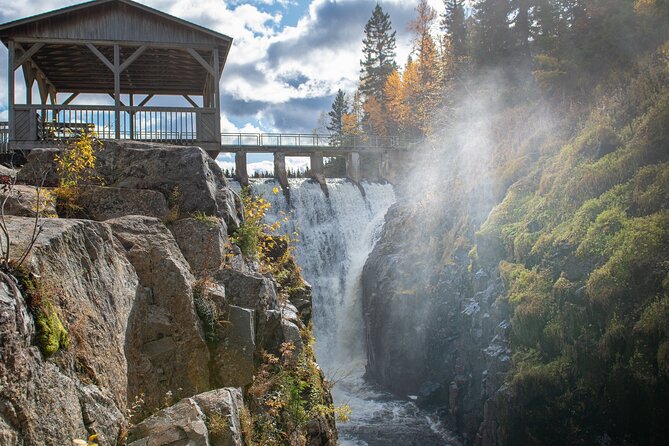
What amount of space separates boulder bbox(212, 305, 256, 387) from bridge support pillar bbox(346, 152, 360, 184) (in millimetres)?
23993

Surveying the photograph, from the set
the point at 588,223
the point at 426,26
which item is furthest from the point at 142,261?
the point at 426,26

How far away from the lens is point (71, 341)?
3.88 meters

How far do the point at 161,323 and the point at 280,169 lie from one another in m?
22.1

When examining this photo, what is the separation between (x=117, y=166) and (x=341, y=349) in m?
15.1

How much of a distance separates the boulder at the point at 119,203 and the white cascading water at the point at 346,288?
870 centimetres

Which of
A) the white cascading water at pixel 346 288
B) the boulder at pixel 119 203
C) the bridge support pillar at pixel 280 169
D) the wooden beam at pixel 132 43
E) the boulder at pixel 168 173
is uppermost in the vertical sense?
the wooden beam at pixel 132 43

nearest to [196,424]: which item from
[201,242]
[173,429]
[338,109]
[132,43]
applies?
[173,429]

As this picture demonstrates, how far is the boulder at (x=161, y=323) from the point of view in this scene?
17.1 ft

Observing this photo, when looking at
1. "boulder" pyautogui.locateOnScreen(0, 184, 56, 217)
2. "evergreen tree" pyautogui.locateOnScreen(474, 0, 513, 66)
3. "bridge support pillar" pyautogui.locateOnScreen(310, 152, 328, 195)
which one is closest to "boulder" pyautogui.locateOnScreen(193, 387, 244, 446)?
"boulder" pyautogui.locateOnScreen(0, 184, 56, 217)

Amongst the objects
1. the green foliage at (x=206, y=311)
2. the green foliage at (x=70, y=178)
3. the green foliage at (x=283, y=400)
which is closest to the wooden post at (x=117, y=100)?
the green foliage at (x=70, y=178)

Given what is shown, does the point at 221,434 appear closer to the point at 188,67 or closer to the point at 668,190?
the point at 668,190

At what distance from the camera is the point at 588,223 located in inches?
499

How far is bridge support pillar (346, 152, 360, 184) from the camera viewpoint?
99.1 ft

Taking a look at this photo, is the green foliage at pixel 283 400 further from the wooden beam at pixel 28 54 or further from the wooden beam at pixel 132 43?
the wooden beam at pixel 28 54
